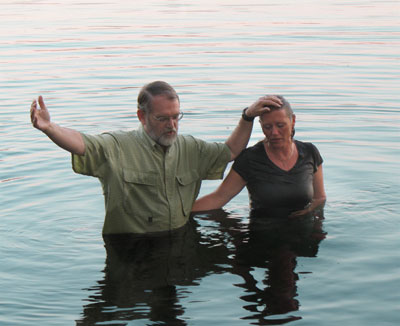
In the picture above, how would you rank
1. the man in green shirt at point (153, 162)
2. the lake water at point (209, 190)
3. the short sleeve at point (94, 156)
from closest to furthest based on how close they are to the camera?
the lake water at point (209, 190) → the short sleeve at point (94, 156) → the man in green shirt at point (153, 162)

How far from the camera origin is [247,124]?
7105 millimetres

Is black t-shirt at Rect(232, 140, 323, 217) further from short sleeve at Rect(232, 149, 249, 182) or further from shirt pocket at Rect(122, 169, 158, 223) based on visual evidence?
shirt pocket at Rect(122, 169, 158, 223)

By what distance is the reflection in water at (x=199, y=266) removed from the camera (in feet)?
19.6

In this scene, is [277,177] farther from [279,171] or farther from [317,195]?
[317,195]

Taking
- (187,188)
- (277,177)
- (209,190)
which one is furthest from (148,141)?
(209,190)

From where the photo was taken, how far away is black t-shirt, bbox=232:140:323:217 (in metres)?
7.32

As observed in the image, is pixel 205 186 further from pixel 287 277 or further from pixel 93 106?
pixel 93 106

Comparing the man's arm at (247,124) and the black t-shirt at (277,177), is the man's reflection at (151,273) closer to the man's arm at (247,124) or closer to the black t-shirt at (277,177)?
the black t-shirt at (277,177)

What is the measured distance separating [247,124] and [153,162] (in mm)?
961

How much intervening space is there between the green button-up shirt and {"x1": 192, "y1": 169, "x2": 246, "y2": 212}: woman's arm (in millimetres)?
308

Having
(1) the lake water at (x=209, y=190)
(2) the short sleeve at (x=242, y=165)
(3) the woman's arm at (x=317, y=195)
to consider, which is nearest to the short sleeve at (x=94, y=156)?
(1) the lake water at (x=209, y=190)

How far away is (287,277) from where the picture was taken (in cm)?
659

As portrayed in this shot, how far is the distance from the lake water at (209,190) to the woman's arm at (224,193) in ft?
0.89

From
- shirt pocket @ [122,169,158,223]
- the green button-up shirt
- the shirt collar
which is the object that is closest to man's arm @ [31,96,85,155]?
→ the green button-up shirt
